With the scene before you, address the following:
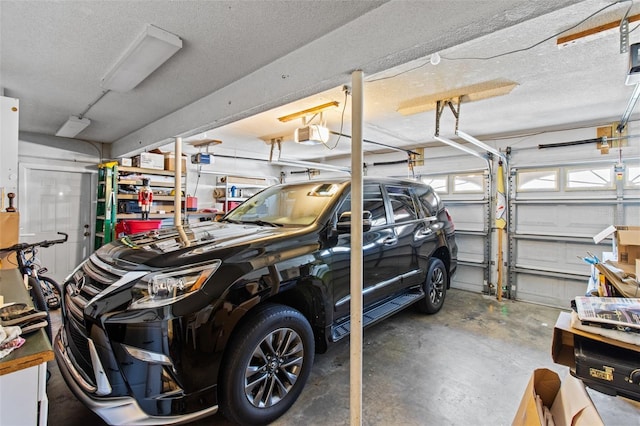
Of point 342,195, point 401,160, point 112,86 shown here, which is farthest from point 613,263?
point 112,86

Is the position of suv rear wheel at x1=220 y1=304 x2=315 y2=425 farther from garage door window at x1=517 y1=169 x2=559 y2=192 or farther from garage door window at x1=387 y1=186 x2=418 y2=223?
garage door window at x1=517 y1=169 x2=559 y2=192

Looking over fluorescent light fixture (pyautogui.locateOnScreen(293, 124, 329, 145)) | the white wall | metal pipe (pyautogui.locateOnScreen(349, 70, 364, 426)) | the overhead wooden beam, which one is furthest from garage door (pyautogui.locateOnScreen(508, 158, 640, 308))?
the white wall

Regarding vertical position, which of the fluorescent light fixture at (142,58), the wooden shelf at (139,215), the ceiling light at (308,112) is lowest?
the wooden shelf at (139,215)

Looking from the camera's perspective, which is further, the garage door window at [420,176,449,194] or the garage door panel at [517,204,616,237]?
the garage door window at [420,176,449,194]

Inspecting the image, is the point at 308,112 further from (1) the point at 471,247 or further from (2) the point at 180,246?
(1) the point at 471,247

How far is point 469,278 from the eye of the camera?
5.29m

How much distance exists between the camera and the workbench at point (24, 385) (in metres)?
0.98

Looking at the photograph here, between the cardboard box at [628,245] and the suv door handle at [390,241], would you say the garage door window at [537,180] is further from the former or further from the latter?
the suv door handle at [390,241]

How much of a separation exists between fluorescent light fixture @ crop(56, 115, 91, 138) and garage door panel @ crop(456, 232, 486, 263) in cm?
599

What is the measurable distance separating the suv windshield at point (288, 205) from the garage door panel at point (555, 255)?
12.4ft

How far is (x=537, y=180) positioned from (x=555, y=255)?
45.7 inches

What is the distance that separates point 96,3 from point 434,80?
8.42 ft

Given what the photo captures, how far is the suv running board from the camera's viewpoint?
2369mm

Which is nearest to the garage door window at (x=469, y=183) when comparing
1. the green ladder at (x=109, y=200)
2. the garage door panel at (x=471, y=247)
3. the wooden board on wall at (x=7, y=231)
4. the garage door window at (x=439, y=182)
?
the garage door window at (x=439, y=182)
